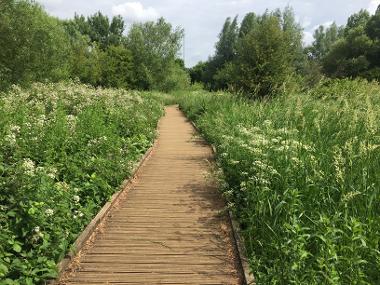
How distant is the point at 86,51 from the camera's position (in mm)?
46406

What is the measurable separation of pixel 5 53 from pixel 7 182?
69.1 feet

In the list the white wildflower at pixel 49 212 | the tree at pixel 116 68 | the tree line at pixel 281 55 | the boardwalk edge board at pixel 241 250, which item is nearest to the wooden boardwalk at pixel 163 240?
the boardwalk edge board at pixel 241 250

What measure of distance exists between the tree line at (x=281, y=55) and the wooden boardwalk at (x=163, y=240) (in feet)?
13.9

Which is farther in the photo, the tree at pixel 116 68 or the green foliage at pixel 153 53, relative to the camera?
the green foliage at pixel 153 53

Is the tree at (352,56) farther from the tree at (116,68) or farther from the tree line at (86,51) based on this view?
the tree at (116,68)

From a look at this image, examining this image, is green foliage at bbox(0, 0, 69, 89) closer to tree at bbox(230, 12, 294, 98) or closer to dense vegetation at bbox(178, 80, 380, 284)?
tree at bbox(230, 12, 294, 98)

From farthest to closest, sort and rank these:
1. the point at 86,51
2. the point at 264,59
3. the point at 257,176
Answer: the point at 86,51
the point at 264,59
the point at 257,176

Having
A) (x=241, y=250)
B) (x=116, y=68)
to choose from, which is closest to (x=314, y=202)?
(x=241, y=250)

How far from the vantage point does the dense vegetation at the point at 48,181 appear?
4566 mm

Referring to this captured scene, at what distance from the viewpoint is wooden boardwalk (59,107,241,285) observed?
4.79m

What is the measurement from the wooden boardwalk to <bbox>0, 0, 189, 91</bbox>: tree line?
42.2 ft

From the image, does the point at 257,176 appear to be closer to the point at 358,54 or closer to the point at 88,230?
the point at 88,230

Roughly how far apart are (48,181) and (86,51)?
142ft

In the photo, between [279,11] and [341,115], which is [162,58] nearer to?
[279,11]
